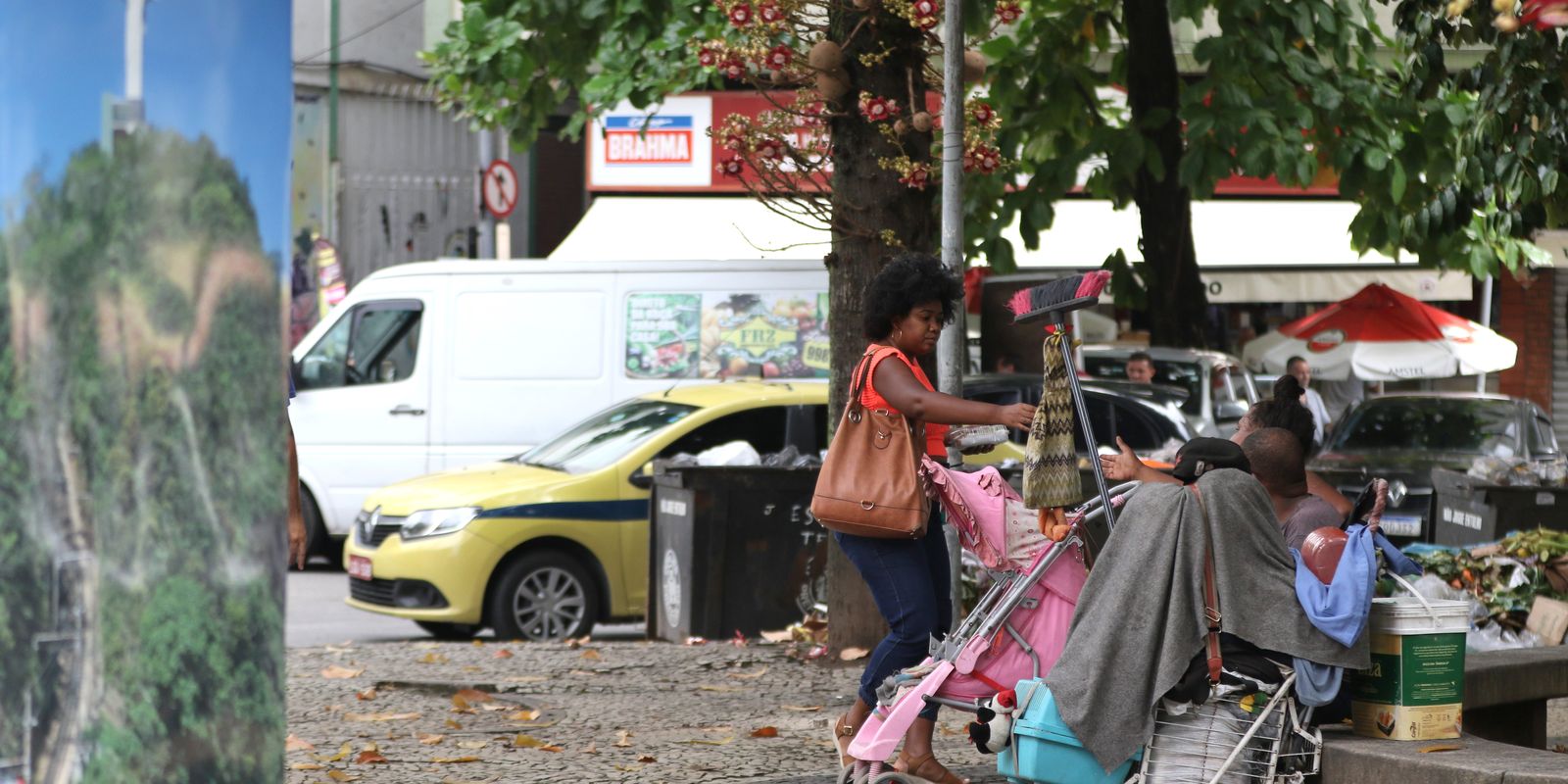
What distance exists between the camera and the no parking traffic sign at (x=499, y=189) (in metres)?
21.5

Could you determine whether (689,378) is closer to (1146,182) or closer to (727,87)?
(1146,182)

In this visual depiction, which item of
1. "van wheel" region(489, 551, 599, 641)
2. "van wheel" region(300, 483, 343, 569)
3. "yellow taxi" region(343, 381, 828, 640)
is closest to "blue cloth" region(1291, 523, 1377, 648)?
"yellow taxi" region(343, 381, 828, 640)

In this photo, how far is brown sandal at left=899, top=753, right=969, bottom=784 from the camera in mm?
5973

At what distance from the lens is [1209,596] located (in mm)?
5105

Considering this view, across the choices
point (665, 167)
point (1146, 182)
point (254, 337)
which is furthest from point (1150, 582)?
point (665, 167)

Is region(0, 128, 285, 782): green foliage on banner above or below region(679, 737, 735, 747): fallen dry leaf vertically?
above

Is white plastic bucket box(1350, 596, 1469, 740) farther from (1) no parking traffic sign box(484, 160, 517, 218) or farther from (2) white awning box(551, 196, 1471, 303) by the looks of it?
(1) no parking traffic sign box(484, 160, 517, 218)

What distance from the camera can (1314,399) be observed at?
16.0m

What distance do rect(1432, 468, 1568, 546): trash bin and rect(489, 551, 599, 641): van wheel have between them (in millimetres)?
4925

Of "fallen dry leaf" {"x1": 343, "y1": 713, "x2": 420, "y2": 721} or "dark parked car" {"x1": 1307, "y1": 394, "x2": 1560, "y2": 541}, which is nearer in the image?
"fallen dry leaf" {"x1": 343, "y1": 713, "x2": 420, "y2": 721}

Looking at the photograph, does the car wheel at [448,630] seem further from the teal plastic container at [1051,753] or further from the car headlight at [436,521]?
the teal plastic container at [1051,753]

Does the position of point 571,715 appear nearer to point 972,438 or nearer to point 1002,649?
point 972,438

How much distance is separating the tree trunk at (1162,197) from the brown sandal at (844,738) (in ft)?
26.1

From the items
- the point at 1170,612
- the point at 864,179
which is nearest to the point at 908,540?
the point at 1170,612
